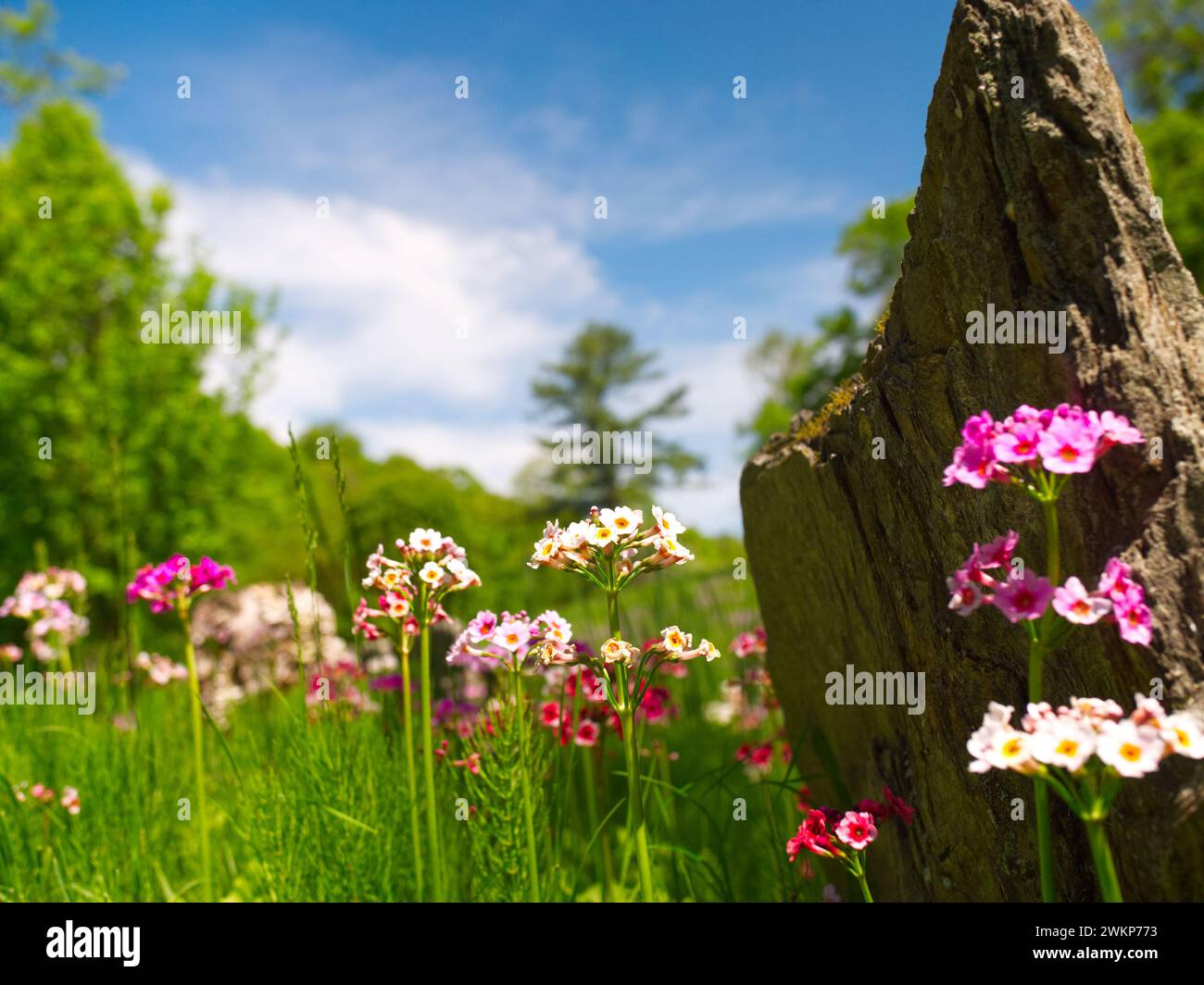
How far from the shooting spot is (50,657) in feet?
16.7

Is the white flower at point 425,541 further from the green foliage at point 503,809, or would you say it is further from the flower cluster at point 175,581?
the flower cluster at point 175,581

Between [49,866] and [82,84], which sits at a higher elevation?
[82,84]

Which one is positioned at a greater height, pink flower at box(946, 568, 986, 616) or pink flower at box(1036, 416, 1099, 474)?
pink flower at box(1036, 416, 1099, 474)

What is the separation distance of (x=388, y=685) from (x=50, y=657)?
312 cm

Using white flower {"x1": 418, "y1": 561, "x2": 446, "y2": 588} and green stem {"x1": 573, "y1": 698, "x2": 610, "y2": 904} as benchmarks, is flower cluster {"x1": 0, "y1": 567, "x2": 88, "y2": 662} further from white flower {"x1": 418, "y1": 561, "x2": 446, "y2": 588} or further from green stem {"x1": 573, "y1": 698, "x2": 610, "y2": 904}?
white flower {"x1": 418, "y1": 561, "x2": 446, "y2": 588}

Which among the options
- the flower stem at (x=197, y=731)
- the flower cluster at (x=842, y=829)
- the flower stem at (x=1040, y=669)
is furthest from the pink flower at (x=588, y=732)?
the flower stem at (x=1040, y=669)

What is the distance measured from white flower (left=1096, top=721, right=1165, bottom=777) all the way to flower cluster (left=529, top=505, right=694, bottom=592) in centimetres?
83

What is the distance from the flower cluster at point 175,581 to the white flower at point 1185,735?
8.11ft

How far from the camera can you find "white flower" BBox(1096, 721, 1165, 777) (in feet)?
→ 4.17

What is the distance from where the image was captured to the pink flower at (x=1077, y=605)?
1.41 meters

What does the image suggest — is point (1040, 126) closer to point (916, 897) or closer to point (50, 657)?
point (916, 897)

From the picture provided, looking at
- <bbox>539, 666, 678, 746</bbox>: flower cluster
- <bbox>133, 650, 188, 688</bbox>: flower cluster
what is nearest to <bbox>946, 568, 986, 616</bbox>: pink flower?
<bbox>539, 666, 678, 746</bbox>: flower cluster

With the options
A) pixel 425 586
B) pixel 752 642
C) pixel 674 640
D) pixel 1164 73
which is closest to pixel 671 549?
Result: pixel 674 640
